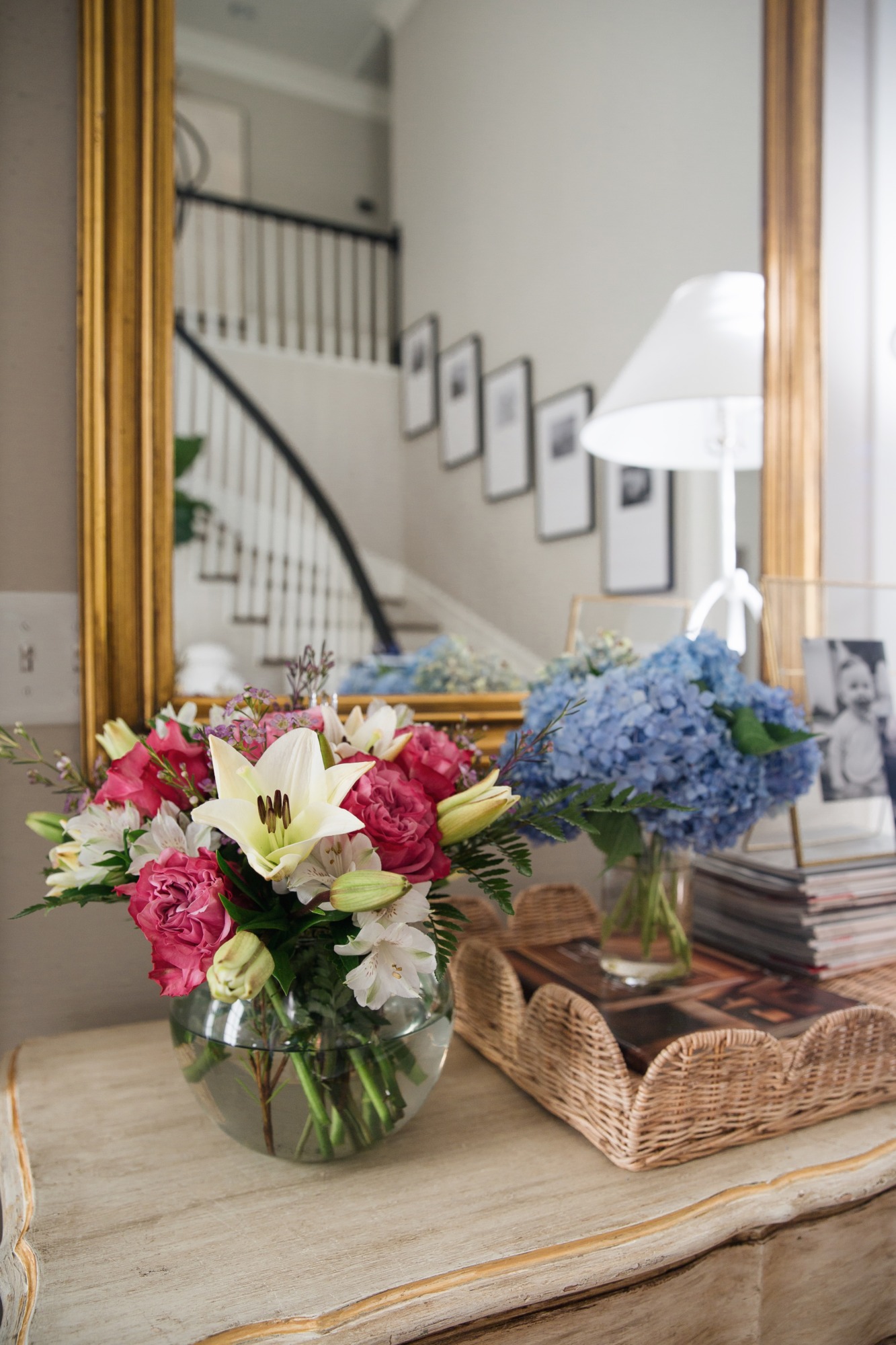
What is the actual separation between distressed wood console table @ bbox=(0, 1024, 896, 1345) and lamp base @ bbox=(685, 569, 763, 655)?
657 mm

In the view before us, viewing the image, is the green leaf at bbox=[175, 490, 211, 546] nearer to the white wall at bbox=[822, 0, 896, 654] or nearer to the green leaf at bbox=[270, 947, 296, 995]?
the green leaf at bbox=[270, 947, 296, 995]

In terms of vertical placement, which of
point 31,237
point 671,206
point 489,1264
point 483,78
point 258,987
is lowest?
point 489,1264

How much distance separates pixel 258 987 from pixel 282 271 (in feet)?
2.64

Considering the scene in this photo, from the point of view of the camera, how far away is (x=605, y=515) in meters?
1.21

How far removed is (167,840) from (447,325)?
0.79 m

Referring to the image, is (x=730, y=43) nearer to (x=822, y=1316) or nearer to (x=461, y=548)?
(x=461, y=548)

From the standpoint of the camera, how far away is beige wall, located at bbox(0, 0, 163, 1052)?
2.88ft

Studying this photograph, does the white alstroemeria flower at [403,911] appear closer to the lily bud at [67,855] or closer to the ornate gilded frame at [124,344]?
the lily bud at [67,855]

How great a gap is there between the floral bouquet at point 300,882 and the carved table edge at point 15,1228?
14cm

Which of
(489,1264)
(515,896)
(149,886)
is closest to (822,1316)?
(489,1264)

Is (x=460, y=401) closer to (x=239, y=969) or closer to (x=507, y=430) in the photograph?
(x=507, y=430)

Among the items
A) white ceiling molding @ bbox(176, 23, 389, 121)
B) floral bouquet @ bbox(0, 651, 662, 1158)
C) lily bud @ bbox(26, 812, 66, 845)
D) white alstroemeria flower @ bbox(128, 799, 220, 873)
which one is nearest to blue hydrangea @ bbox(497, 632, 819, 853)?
floral bouquet @ bbox(0, 651, 662, 1158)

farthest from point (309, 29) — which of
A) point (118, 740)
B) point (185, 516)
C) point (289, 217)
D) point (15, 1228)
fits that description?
point (15, 1228)

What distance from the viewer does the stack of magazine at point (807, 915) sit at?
0.99 meters
